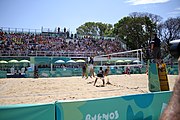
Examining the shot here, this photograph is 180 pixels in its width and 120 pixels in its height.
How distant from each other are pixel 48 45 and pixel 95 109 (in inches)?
1333

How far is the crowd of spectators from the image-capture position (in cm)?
3272

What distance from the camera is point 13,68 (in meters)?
29.0

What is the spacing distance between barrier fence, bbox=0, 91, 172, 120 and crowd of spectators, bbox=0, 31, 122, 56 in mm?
29346

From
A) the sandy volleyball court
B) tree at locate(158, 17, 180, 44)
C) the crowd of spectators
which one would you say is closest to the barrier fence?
the sandy volleyball court

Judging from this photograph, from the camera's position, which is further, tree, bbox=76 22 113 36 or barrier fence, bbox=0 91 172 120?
tree, bbox=76 22 113 36

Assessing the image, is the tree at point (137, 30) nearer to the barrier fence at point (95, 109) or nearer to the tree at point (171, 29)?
the tree at point (171, 29)

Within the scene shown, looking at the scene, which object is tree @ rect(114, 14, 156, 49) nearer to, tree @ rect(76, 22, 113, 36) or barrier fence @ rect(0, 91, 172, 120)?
tree @ rect(76, 22, 113, 36)

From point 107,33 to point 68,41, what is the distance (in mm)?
22880

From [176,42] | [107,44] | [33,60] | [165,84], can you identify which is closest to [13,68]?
[33,60]

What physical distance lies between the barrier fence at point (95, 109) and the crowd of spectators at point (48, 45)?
29346 millimetres

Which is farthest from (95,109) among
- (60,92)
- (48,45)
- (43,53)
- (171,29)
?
(171,29)

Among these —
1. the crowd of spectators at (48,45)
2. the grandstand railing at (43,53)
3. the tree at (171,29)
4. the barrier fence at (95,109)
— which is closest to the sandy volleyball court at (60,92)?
the barrier fence at (95,109)

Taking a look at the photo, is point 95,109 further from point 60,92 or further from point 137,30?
point 137,30

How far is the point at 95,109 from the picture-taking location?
393cm
